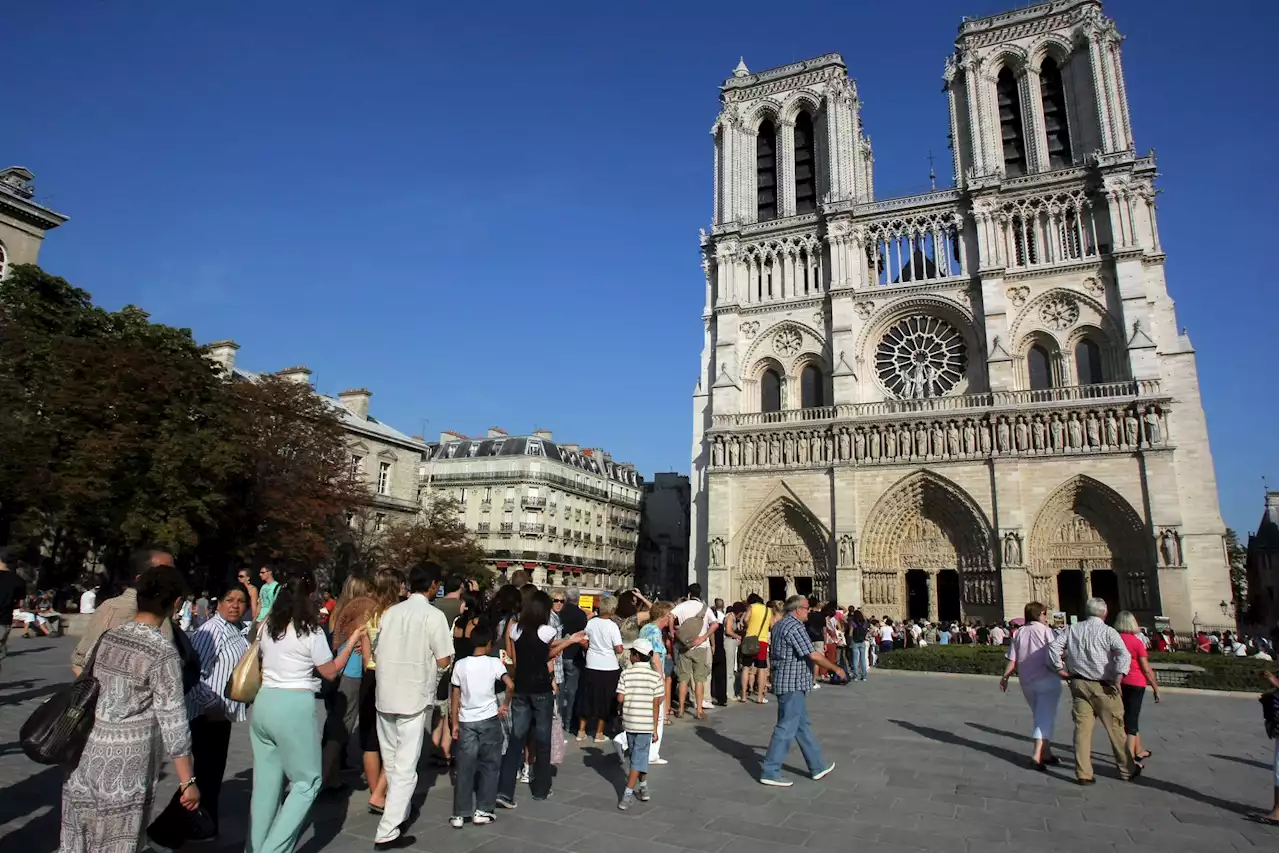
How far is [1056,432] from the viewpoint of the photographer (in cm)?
2703

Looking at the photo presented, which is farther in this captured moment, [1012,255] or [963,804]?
[1012,255]

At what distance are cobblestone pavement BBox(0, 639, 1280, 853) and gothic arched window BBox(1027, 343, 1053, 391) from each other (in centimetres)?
2183

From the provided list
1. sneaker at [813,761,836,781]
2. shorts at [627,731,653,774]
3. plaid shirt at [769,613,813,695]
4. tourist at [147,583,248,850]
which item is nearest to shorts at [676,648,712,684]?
sneaker at [813,761,836,781]

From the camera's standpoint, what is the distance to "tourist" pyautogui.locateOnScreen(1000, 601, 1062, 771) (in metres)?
7.33

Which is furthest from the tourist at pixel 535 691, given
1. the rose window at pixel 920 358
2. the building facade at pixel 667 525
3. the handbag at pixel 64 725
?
the building facade at pixel 667 525

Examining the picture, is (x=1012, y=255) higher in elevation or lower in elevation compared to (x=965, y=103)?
lower

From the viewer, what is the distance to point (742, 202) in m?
35.0

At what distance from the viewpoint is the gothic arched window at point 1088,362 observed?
28.4 metres

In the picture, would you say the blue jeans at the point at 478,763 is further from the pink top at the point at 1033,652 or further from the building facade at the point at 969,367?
the building facade at the point at 969,367

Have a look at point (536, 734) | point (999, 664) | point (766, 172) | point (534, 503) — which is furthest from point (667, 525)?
point (536, 734)

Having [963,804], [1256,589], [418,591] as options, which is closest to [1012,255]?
[963,804]

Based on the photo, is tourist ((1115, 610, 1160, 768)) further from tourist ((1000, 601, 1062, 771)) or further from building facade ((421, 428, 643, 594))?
building facade ((421, 428, 643, 594))

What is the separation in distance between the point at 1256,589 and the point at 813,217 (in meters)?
48.1

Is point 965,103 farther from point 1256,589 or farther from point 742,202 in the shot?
point 1256,589
